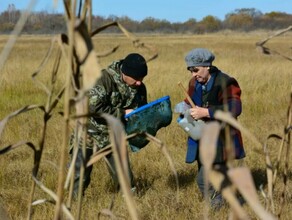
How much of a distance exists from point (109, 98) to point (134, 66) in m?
0.30

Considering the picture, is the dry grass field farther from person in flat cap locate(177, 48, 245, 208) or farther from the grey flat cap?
the grey flat cap

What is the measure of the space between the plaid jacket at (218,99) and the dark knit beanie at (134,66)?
0.39 m

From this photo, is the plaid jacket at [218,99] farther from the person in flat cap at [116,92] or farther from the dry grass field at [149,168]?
the person in flat cap at [116,92]

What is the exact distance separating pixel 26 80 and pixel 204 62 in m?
7.04

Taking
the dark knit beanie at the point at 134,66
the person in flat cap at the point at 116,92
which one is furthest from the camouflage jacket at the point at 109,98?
the dark knit beanie at the point at 134,66

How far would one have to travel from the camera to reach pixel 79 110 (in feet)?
2.96

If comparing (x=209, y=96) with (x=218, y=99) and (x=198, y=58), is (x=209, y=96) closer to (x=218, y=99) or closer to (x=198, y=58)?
(x=218, y=99)

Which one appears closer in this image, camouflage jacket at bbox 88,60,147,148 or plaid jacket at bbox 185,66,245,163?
plaid jacket at bbox 185,66,245,163

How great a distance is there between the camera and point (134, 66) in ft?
11.6

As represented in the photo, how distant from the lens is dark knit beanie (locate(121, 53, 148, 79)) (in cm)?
353

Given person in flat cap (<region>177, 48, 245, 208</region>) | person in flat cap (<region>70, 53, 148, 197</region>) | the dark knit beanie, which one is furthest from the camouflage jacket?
person in flat cap (<region>177, 48, 245, 208</region>)

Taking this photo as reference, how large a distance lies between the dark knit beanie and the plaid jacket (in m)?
0.39

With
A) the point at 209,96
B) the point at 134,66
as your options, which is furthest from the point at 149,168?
the point at 134,66

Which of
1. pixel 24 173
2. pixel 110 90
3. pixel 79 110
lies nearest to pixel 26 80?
pixel 24 173
